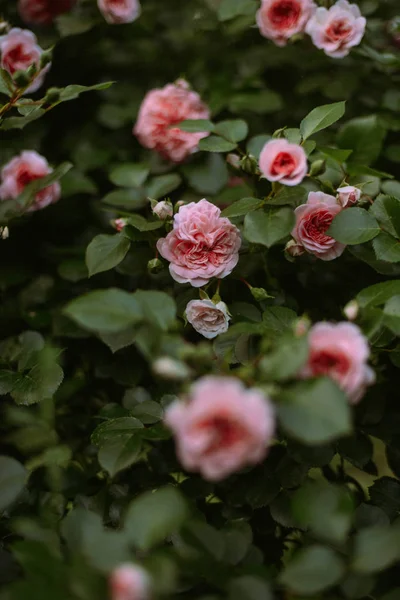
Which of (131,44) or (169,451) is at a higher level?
(131,44)

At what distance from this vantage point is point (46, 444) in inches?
36.1

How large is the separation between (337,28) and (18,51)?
583 millimetres

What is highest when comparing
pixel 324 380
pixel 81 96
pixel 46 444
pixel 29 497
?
pixel 324 380

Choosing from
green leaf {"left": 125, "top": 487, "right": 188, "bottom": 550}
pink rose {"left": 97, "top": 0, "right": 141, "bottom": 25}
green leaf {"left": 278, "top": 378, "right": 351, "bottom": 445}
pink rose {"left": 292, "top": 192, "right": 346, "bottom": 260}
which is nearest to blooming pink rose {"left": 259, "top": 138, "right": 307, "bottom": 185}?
pink rose {"left": 292, "top": 192, "right": 346, "bottom": 260}

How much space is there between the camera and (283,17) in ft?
3.93

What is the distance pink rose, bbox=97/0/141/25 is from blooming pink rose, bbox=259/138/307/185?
673 millimetres

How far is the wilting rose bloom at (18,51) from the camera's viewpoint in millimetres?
1177

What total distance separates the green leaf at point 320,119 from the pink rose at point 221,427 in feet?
1.76

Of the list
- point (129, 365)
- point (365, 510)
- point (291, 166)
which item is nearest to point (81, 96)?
point (129, 365)

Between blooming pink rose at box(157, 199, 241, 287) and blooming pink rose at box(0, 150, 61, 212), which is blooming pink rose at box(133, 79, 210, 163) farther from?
blooming pink rose at box(157, 199, 241, 287)

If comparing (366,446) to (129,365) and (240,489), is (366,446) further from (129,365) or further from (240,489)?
(129,365)

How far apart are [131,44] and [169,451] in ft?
3.28

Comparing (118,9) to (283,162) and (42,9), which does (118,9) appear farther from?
(283,162)

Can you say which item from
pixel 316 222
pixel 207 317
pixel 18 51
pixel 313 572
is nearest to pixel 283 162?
pixel 316 222
